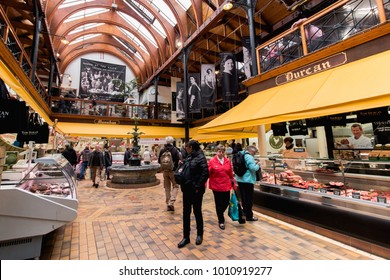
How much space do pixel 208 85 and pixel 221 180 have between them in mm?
8110

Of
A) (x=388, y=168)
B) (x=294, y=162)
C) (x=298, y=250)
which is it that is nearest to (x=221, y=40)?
(x=294, y=162)

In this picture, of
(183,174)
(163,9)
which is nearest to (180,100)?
(163,9)

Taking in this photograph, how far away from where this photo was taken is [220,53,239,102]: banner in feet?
29.0

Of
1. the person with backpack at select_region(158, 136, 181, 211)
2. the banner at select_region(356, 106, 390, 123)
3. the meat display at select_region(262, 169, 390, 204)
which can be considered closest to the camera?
the meat display at select_region(262, 169, 390, 204)

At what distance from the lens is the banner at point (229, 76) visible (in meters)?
8.85

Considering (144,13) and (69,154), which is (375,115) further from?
(144,13)

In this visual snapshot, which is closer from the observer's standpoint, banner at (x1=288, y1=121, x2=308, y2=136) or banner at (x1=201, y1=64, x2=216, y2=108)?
banner at (x1=288, y1=121, x2=308, y2=136)

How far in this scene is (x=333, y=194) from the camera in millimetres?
3074

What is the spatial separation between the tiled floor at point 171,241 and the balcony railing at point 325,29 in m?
4.15

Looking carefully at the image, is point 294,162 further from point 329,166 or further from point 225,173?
point 225,173

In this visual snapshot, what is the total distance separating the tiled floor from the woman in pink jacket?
44cm

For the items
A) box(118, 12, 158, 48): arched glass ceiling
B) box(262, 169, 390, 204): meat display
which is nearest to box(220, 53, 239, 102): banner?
box(262, 169, 390, 204): meat display

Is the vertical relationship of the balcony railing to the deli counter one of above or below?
above

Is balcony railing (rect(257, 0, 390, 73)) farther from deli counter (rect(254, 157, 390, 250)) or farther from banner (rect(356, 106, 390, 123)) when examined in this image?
deli counter (rect(254, 157, 390, 250))
